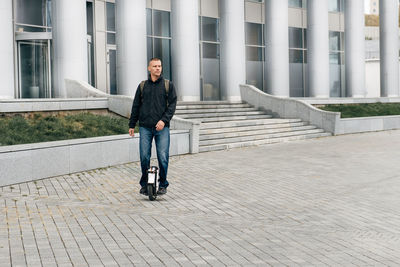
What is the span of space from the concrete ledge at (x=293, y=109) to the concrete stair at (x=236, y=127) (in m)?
Result: 0.32

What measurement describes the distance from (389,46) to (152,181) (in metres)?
30.1

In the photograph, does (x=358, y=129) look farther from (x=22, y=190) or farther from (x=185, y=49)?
(x=22, y=190)

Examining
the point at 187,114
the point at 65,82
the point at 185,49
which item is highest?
the point at 185,49

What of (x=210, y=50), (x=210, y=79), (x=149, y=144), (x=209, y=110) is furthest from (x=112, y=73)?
(x=149, y=144)

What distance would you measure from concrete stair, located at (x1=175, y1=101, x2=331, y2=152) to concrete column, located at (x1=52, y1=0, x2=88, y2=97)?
4.27 metres

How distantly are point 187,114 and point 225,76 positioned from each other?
19.7 ft

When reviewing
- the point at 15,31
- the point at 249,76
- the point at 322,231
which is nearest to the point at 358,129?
the point at 249,76

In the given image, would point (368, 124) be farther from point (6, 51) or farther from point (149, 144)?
point (149, 144)

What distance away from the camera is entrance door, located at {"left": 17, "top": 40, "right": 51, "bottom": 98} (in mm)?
22000

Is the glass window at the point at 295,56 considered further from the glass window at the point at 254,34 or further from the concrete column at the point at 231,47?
the concrete column at the point at 231,47

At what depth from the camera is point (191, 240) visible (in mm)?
5844

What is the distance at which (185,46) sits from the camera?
899 inches

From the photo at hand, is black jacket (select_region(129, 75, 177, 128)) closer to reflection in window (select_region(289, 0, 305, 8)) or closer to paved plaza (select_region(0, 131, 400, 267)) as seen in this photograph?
paved plaza (select_region(0, 131, 400, 267))

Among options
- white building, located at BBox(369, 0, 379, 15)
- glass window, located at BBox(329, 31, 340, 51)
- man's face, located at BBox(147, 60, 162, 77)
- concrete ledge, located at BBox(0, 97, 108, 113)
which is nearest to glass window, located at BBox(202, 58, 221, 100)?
glass window, located at BBox(329, 31, 340, 51)
